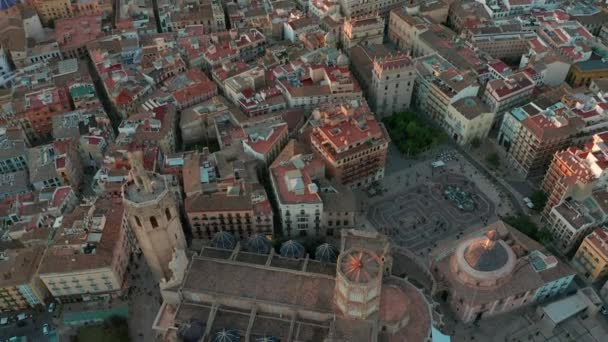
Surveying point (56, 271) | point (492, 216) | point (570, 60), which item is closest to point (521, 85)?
point (570, 60)

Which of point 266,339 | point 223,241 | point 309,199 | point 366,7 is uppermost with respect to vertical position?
point 366,7

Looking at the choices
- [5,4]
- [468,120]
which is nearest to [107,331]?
[468,120]

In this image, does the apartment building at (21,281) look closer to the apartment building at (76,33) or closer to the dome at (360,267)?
the dome at (360,267)

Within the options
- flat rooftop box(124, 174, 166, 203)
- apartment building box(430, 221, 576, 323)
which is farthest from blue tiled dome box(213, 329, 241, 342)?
apartment building box(430, 221, 576, 323)

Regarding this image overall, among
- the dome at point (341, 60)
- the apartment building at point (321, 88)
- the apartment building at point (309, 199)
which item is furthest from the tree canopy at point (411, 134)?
the apartment building at point (309, 199)

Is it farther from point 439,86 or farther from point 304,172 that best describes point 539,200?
point 304,172

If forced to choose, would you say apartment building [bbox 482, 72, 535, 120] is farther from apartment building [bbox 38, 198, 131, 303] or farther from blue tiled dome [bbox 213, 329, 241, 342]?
apartment building [bbox 38, 198, 131, 303]
